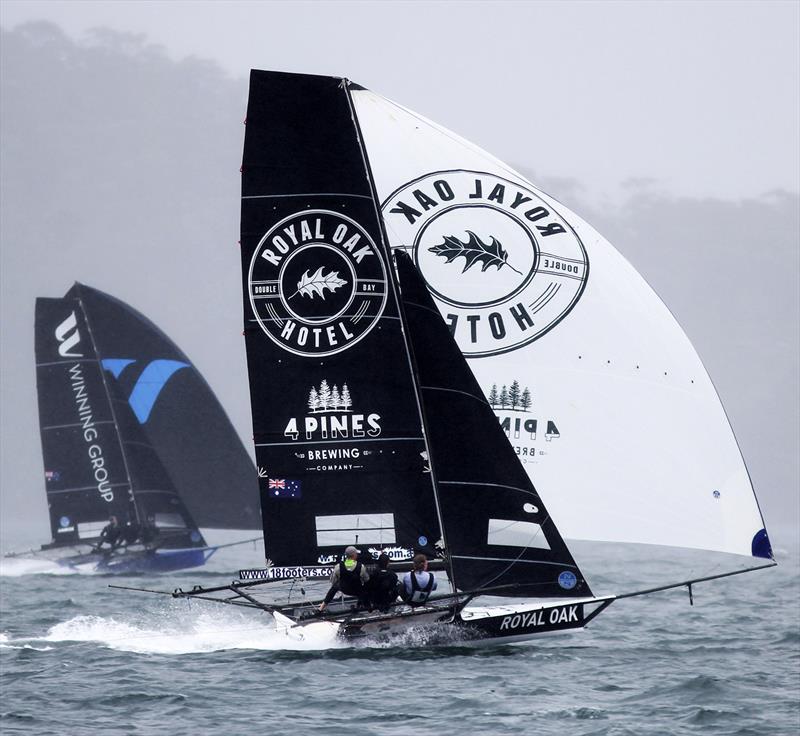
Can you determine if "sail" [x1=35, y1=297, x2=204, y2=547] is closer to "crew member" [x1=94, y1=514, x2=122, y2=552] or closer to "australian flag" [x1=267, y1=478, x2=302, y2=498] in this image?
"crew member" [x1=94, y1=514, x2=122, y2=552]

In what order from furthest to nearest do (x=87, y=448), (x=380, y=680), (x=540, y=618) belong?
(x=87, y=448) → (x=540, y=618) → (x=380, y=680)

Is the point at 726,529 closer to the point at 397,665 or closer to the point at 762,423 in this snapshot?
the point at 397,665

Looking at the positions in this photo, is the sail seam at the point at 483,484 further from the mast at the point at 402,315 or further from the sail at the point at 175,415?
the sail at the point at 175,415

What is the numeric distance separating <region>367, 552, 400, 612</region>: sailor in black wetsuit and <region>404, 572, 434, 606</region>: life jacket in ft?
0.61

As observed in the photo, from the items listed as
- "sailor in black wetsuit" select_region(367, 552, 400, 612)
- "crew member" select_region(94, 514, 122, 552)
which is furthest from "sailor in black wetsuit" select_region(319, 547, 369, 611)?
"crew member" select_region(94, 514, 122, 552)

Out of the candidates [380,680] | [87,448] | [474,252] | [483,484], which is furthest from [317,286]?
[87,448]

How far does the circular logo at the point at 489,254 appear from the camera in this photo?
18141 millimetres

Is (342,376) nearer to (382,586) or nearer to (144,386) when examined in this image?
(382,586)

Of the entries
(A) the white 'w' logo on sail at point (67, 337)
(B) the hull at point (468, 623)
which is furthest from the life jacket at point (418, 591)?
(A) the white 'w' logo on sail at point (67, 337)

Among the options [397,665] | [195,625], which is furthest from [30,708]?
[195,625]

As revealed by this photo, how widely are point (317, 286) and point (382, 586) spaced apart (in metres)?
3.68

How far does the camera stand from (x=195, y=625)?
21.5m

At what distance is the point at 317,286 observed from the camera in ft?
60.4

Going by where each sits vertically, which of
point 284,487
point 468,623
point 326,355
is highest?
point 326,355
